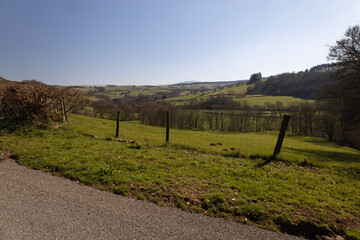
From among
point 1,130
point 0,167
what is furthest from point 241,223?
point 1,130

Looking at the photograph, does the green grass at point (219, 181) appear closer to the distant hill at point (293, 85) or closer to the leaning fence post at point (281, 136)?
the leaning fence post at point (281, 136)

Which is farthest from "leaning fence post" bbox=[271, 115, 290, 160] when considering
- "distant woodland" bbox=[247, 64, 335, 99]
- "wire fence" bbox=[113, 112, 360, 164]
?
"distant woodland" bbox=[247, 64, 335, 99]

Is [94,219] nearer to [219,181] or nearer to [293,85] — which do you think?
[219,181]

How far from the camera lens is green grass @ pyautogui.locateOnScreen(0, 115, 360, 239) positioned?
4750mm

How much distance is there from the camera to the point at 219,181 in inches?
254

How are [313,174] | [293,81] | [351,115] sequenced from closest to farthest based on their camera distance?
[313,174] → [351,115] → [293,81]

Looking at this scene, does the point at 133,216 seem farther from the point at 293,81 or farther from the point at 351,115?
the point at 293,81

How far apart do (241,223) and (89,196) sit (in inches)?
163

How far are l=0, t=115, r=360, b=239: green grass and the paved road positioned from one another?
392 mm

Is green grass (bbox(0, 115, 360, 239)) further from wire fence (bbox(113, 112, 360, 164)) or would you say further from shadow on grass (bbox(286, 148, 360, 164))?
shadow on grass (bbox(286, 148, 360, 164))

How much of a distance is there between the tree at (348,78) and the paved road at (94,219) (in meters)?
22.1

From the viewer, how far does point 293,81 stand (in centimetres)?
12731

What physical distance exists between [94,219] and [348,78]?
83.4ft

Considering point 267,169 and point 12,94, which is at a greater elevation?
point 12,94
